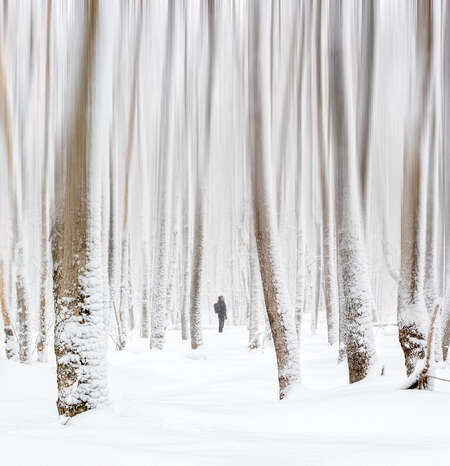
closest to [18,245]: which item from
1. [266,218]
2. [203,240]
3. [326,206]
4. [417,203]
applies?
[266,218]

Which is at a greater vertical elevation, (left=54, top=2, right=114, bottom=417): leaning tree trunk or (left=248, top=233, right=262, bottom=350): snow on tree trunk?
(left=54, top=2, right=114, bottom=417): leaning tree trunk

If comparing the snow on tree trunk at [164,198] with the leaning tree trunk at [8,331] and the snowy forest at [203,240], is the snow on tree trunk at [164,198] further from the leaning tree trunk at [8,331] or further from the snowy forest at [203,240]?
the leaning tree trunk at [8,331]

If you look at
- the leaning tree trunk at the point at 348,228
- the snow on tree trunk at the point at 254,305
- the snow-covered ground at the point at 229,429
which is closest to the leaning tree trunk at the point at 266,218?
the snow-covered ground at the point at 229,429

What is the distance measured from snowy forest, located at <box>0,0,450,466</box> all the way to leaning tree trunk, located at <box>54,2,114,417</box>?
2 centimetres

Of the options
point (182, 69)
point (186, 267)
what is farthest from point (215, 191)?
point (182, 69)

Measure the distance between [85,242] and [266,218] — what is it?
10.3 ft

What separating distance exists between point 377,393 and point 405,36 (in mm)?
5978

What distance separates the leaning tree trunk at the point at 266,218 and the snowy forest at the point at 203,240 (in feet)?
0.09

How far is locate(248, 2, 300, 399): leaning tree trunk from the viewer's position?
282 inches

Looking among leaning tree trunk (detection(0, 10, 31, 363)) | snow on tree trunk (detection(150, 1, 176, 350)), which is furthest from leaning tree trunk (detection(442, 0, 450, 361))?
leaning tree trunk (detection(0, 10, 31, 363))

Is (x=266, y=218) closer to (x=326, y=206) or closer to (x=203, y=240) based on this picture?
(x=326, y=206)

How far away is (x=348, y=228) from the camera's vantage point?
748 centimetres

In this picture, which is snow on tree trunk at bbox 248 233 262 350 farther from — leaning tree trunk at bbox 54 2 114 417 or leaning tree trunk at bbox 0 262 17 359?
leaning tree trunk at bbox 54 2 114 417

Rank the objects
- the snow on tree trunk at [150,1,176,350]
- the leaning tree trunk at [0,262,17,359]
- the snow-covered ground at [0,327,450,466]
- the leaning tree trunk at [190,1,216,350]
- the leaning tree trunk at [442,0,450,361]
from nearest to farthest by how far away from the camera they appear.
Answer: the snow-covered ground at [0,327,450,466], the leaning tree trunk at [0,262,17,359], the leaning tree trunk at [442,0,450,361], the snow on tree trunk at [150,1,176,350], the leaning tree trunk at [190,1,216,350]
